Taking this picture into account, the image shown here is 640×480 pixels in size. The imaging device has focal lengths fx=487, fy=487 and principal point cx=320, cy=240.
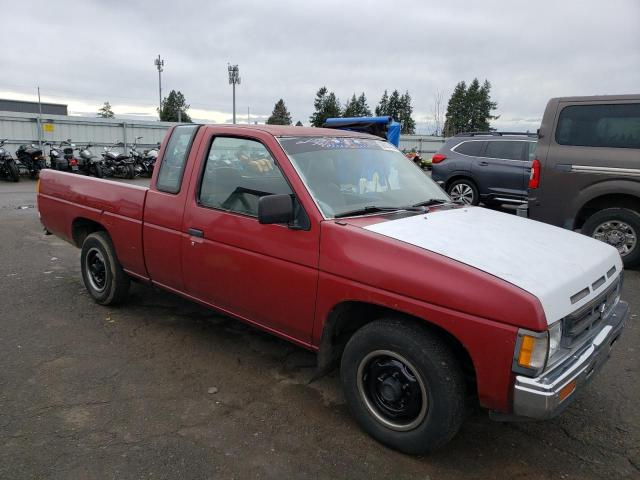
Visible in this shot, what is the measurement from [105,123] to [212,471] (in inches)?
795

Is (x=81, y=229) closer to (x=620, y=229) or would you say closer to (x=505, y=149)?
(x=620, y=229)

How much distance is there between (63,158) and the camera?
53.5 ft

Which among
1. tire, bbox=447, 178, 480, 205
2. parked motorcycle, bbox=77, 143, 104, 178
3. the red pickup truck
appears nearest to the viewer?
the red pickup truck

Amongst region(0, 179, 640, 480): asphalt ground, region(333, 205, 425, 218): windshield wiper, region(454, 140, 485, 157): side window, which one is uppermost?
region(454, 140, 485, 157): side window

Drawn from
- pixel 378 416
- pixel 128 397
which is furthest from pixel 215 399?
pixel 378 416

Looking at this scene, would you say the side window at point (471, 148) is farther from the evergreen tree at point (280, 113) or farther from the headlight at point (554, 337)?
the evergreen tree at point (280, 113)

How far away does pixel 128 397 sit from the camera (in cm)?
325

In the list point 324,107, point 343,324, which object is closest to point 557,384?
point 343,324

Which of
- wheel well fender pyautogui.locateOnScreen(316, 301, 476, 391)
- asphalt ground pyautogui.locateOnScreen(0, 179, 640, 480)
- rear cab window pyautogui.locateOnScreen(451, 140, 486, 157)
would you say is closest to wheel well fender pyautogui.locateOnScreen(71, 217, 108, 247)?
asphalt ground pyautogui.locateOnScreen(0, 179, 640, 480)

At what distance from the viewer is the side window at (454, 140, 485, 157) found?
35.2 ft

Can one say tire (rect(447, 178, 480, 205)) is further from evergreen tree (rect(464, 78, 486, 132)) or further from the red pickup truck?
evergreen tree (rect(464, 78, 486, 132))

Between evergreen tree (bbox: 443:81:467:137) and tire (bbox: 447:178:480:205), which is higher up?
evergreen tree (bbox: 443:81:467:137)

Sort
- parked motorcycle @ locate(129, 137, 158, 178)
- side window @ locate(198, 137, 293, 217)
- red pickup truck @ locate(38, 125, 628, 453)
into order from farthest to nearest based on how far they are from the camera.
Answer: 1. parked motorcycle @ locate(129, 137, 158, 178)
2. side window @ locate(198, 137, 293, 217)
3. red pickup truck @ locate(38, 125, 628, 453)

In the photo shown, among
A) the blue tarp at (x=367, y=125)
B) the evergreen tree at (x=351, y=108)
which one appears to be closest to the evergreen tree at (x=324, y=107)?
the evergreen tree at (x=351, y=108)
